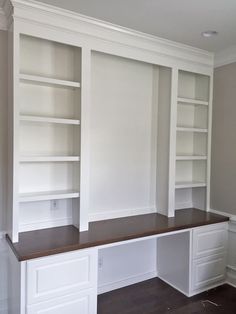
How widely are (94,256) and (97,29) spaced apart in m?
2.04

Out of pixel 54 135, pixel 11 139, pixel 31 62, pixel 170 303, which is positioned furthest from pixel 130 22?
pixel 170 303

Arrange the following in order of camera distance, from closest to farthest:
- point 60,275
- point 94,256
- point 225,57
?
point 60,275 → point 94,256 → point 225,57

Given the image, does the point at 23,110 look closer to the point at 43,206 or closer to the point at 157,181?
the point at 43,206

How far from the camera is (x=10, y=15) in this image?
86.4 inches

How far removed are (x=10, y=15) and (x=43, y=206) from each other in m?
1.67

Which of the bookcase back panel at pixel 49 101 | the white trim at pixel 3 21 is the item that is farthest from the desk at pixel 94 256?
the white trim at pixel 3 21

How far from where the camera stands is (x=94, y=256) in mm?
2299

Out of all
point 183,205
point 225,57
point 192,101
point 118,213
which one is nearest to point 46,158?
point 118,213

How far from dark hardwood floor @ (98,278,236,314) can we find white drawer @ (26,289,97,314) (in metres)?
0.42

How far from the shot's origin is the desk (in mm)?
2051

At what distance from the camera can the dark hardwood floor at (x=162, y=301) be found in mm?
2650

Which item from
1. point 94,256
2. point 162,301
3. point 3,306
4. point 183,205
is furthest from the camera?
point 183,205

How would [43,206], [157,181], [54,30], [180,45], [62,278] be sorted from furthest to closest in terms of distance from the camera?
[157,181]
[180,45]
[43,206]
[54,30]
[62,278]

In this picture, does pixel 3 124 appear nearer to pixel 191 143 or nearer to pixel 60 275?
pixel 60 275
